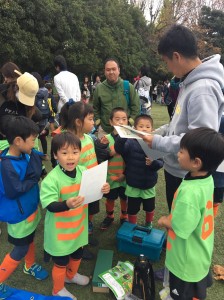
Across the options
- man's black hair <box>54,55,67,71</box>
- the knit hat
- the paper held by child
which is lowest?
the paper held by child

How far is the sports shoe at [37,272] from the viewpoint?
245cm

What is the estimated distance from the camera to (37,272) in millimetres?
2463

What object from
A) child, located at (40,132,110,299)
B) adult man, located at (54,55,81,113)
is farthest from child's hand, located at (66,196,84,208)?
adult man, located at (54,55,81,113)

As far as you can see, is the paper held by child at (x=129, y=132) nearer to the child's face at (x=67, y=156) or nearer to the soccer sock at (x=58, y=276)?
the child's face at (x=67, y=156)

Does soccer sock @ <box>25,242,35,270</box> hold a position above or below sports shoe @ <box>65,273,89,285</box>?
above

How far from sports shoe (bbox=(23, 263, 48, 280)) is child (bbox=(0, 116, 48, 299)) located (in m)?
0.28

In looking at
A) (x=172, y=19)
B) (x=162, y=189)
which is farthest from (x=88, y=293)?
(x=172, y=19)

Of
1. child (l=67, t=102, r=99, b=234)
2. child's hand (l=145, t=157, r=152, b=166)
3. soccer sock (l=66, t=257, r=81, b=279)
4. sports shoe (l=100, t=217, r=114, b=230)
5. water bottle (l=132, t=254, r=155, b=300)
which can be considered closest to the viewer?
water bottle (l=132, t=254, r=155, b=300)

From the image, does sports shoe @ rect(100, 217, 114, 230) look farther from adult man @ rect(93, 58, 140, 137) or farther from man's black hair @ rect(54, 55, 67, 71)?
man's black hair @ rect(54, 55, 67, 71)

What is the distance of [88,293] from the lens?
2.31m

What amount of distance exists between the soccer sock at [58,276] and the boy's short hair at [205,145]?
1331mm

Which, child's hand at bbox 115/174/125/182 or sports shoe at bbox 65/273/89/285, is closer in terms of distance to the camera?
sports shoe at bbox 65/273/89/285

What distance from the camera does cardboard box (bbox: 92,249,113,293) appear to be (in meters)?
2.31

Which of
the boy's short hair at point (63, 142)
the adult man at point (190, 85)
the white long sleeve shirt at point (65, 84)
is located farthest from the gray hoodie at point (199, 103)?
the white long sleeve shirt at point (65, 84)
